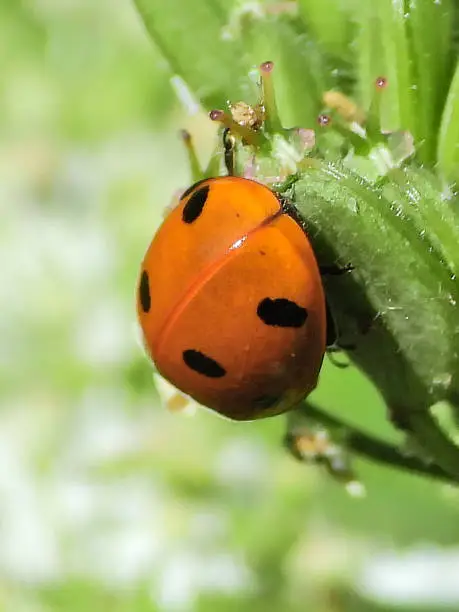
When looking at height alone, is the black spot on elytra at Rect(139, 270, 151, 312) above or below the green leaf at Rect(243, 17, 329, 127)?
Result: below

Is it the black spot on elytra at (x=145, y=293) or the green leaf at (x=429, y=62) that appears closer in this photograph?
the green leaf at (x=429, y=62)

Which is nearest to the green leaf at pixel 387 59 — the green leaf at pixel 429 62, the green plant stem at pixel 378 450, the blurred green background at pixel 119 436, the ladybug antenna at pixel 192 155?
the green leaf at pixel 429 62

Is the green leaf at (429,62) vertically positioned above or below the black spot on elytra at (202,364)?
above

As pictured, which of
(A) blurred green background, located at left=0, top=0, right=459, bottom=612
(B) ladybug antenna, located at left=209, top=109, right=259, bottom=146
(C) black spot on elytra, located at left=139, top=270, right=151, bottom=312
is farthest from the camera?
(A) blurred green background, located at left=0, top=0, right=459, bottom=612

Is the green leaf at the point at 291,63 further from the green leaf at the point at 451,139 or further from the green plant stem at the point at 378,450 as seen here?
the green plant stem at the point at 378,450

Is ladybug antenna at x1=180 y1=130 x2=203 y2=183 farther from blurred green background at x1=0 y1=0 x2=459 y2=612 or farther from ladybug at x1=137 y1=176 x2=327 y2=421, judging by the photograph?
blurred green background at x1=0 y1=0 x2=459 y2=612

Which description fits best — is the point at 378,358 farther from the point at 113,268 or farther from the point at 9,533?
the point at 113,268

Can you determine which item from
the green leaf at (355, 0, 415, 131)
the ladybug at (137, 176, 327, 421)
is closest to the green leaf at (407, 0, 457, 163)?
the green leaf at (355, 0, 415, 131)
